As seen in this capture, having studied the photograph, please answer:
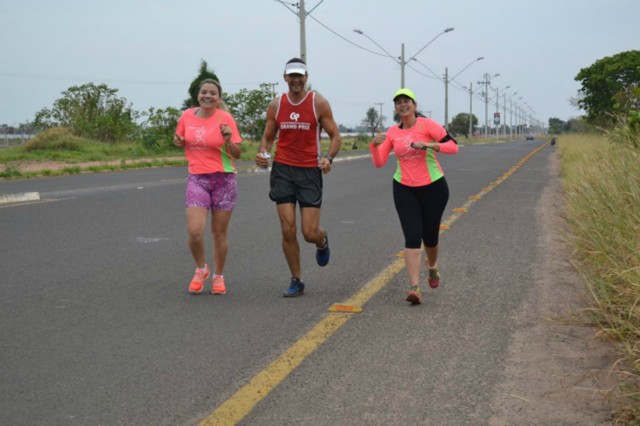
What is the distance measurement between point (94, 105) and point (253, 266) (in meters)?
42.7

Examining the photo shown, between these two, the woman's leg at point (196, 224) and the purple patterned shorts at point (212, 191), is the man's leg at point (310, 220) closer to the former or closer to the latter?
the purple patterned shorts at point (212, 191)

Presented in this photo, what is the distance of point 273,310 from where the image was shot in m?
5.81

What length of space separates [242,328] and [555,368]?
1.99m

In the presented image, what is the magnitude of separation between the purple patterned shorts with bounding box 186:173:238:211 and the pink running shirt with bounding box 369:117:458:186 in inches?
47.6

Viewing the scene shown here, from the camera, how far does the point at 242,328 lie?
528cm

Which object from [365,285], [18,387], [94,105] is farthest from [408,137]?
[94,105]

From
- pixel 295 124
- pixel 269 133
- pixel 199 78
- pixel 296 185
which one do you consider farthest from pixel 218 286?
pixel 199 78

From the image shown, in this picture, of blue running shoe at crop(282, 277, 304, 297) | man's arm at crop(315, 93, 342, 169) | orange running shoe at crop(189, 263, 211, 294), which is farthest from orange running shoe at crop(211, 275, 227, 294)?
man's arm at crop(315, 93, 342, 169)

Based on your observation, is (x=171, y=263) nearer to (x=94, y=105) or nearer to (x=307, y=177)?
(x=307, y=177)

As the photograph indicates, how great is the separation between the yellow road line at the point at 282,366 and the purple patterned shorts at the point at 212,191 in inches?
51.0

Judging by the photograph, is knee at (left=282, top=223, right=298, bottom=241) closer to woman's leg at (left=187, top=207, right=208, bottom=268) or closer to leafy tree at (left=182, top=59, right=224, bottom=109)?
woman's leg at (left=187, top=207, right=208, bottom=268)

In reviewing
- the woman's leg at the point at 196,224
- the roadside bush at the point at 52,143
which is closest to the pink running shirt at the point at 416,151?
the woman's leg at the point at 196,224

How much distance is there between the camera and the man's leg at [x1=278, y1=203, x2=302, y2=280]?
6.29 metres

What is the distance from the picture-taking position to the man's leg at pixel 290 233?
20.6 ft
